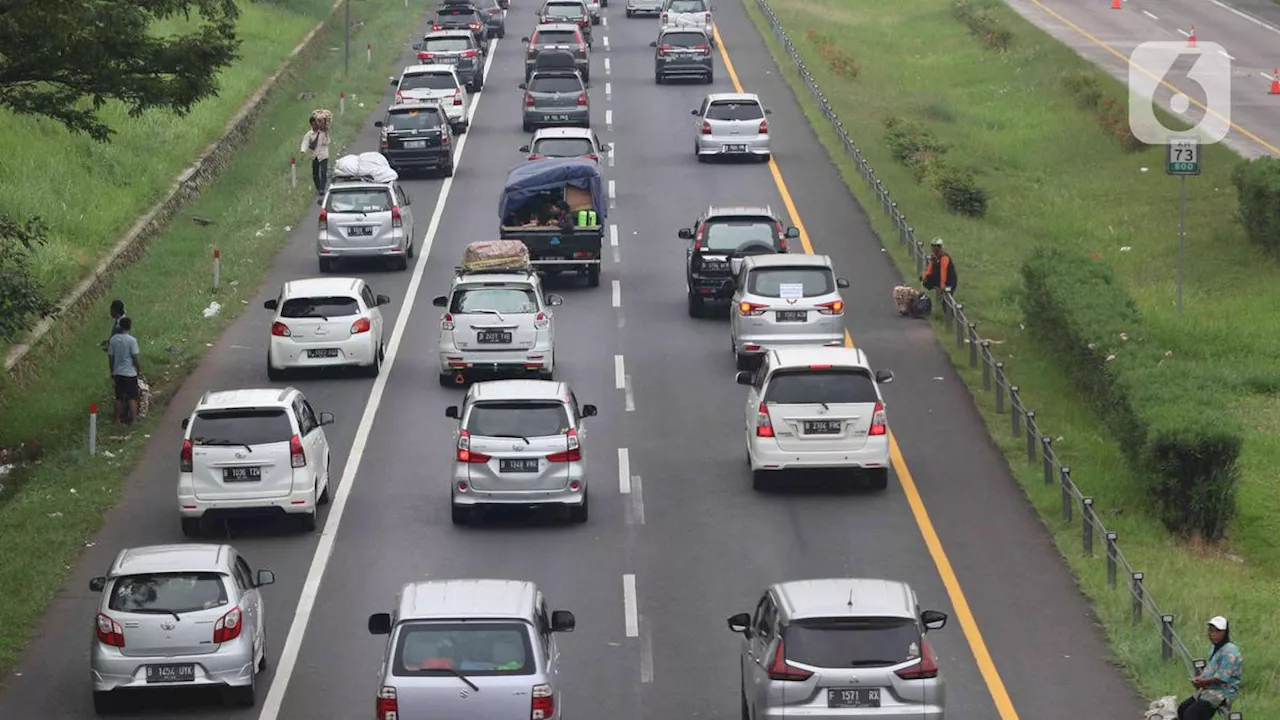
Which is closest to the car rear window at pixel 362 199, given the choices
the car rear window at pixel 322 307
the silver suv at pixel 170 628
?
the car rear window at pixel 322 307

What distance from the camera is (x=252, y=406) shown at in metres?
24.8

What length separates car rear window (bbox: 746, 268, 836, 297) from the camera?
33031mm

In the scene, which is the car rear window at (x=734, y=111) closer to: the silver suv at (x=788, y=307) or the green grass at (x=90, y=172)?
the green grass at (x=90, y=172)

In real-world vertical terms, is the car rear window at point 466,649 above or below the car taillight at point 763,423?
above

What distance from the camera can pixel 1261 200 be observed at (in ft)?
135

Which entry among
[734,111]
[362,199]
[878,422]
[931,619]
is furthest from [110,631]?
[734,111]

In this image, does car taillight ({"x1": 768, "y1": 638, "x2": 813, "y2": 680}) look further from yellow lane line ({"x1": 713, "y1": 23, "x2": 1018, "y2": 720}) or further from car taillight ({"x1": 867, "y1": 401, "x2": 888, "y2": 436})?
car taillight ({"x1": 867, "y1": 401, "x2": 888, "y2": 436})

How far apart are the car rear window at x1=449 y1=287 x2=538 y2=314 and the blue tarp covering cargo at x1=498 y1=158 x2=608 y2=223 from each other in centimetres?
697

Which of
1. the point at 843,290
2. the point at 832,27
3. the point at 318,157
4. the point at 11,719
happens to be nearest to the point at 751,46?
the point at 832,27

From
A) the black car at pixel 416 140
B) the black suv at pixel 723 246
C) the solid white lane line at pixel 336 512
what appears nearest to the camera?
the solid white lane line at pixel 336 512

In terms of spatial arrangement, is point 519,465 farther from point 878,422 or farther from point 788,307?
point 788,307

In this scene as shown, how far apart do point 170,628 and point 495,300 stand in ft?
46.2

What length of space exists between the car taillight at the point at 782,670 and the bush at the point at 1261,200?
86.8 ft

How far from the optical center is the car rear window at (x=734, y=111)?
51.5 metres
